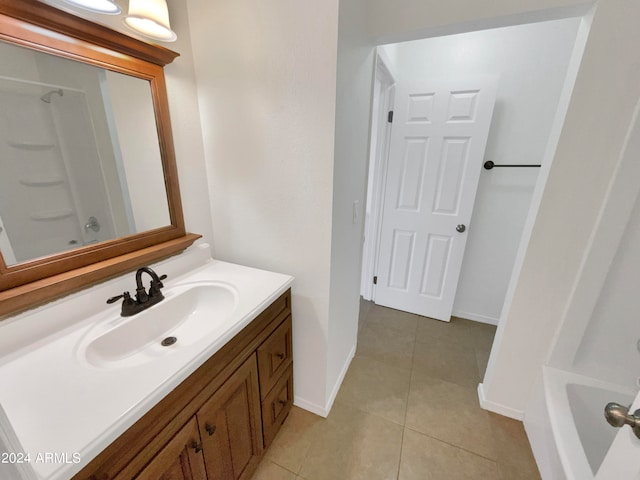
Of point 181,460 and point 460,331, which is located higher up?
point 181,460

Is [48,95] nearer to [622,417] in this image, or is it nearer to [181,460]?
[181,460]

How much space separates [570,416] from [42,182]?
2.17 meters

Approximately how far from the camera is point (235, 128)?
1209 millimetres

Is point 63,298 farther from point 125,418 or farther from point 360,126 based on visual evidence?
point 360,126

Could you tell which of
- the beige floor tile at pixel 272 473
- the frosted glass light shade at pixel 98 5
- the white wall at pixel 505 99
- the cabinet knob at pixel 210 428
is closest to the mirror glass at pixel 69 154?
the frosted glass light shade at pixel 98 5

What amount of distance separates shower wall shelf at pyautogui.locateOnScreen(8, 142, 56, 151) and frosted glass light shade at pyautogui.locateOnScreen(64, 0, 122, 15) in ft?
1.35

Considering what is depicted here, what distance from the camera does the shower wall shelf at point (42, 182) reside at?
2.54ft

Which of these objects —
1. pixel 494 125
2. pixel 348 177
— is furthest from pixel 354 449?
pixel 494 125

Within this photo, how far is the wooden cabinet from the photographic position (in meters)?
0.62

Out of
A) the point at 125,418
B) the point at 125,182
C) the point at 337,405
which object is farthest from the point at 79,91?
the point at 337,405

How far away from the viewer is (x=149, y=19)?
90cm

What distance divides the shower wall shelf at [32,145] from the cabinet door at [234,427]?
3.07 feet

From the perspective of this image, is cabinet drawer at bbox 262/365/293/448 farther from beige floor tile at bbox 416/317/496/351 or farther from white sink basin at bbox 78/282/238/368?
beige floor tile at bbox 416/317/496/351

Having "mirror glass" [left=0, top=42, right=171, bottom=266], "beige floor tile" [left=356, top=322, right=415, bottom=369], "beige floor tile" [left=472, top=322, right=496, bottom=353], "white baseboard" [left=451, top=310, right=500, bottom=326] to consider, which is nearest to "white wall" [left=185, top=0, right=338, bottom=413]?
"mirror glass" [left=0, top=42, right=171, bottom=266]
